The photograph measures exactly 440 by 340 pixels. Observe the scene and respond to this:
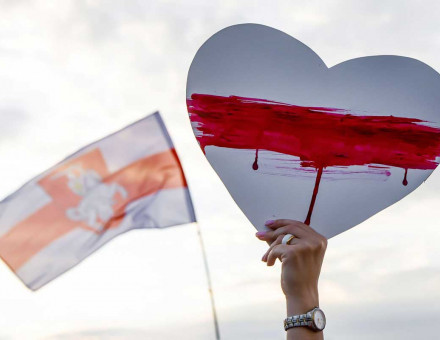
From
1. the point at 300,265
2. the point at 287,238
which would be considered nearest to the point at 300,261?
the point at 300,265

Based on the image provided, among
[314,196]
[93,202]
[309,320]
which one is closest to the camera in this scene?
[309,320]

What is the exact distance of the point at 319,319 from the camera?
3111 millimetres

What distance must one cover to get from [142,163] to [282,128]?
0.97 meters

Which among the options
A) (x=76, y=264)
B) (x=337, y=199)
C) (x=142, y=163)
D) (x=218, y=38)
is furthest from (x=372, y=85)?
(x=76, y=264)

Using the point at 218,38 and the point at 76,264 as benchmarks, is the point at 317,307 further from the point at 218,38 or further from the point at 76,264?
the point at 218,38

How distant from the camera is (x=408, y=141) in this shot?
4.25 meters

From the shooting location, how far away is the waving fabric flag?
11.2 feet

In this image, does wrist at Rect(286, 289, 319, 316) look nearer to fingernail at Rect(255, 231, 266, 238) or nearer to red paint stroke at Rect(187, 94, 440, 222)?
fingernail at Rect(255, 231, 266, 238)

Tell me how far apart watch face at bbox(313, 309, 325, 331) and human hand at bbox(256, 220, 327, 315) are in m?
0.05

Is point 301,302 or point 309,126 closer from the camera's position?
point 301,302

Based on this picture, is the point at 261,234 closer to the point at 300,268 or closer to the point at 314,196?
the point at 300,268

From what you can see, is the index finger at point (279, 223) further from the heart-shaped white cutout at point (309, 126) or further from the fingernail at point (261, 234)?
the heart-shaped white cutout at point (309, 126)

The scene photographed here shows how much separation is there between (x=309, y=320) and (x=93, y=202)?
1211 mm

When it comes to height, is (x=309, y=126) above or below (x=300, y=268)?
above
